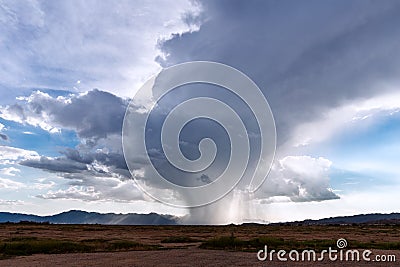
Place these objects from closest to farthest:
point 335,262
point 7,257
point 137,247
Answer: point 335,262
point 7,257
point 137,247

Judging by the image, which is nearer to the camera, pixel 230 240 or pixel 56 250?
pixel 56 250

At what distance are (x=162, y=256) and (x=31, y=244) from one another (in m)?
18.6

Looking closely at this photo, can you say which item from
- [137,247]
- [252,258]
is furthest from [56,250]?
[252,258]

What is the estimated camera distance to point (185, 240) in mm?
59375

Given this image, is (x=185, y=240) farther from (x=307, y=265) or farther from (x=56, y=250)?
(x=307, y=265)

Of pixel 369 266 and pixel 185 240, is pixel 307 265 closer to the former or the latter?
pixel 369 266

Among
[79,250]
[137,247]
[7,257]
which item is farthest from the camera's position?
[137,247]

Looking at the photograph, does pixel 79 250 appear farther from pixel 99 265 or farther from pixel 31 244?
pixel 99 265

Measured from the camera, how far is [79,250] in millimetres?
43500

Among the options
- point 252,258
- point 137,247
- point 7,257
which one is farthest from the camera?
point 137,247

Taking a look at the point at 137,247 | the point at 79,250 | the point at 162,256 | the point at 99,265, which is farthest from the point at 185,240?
the point at 99,265

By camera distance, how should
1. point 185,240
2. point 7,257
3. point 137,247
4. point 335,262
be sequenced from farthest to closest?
point 185,240, point 137,247, point 7,257, point 335,262

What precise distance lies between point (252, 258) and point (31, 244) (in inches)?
1026

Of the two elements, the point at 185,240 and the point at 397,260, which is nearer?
the point at 397,260
